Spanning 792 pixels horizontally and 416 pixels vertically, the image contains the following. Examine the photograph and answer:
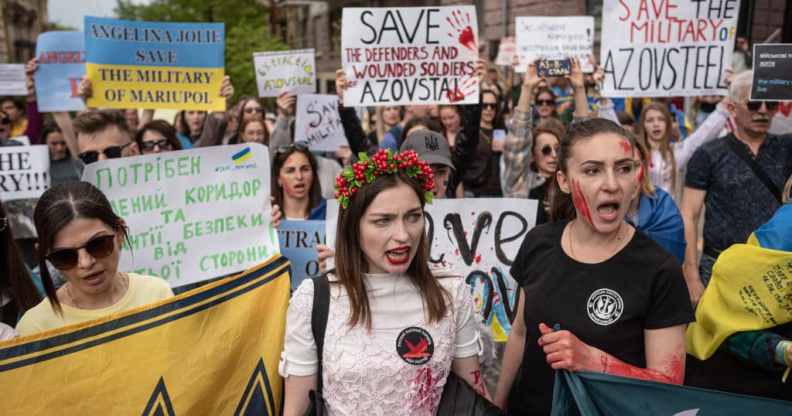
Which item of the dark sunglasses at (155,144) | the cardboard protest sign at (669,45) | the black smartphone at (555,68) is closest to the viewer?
the dark sunglasses at (155,144)

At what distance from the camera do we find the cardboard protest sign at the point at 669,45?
5016mm

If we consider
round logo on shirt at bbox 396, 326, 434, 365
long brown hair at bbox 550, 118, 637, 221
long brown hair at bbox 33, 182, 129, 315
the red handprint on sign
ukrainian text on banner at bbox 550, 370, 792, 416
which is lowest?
ukrainian text on banner at bbox 550, 370, 792, 416

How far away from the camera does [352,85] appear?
5.07 m

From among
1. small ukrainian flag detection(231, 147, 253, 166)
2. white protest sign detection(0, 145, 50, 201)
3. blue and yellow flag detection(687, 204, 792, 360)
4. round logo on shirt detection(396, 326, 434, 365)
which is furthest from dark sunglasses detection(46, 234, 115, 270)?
white protest sign detection(0, 145, 50, 201)

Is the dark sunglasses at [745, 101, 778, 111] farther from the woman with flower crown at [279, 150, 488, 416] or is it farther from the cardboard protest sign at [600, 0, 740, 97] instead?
the woman with flower crown at [279, 150, 488, 416]

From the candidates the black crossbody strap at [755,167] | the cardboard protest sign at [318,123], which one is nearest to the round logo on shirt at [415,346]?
the black crossbody strap at [755,167]

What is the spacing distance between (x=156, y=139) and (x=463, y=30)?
2324 millimetres

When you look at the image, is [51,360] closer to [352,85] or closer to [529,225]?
[529,225]

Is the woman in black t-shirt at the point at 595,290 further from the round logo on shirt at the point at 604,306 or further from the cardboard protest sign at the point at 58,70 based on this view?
the cardboard protest sign at the point at 58,70

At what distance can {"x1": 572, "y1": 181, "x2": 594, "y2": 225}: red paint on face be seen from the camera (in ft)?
7.39

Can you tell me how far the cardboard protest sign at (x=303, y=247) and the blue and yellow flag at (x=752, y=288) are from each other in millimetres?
2145

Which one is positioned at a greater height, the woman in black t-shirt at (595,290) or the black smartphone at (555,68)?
the black smartphone at (555,68)

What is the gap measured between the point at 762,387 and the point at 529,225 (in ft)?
→ 5.33

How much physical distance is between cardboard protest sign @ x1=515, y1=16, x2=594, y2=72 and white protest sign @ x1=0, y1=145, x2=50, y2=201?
4.91m
